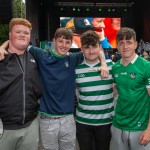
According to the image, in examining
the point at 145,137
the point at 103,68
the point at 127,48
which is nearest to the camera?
the point at 145,137

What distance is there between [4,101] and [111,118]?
1096 millimetres

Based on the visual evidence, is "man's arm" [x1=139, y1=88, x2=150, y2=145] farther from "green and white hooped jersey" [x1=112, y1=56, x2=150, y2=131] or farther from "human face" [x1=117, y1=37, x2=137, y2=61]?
"human face" [x1=117, y1=37, x2=137, y2=61]

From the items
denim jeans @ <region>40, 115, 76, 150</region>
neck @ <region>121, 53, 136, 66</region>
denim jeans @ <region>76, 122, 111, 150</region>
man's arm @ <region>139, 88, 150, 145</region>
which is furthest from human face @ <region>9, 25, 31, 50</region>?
man's arm @ <region>139, 88, 150, 145</region>

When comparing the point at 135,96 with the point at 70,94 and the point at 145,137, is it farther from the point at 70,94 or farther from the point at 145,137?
the point at 70,94

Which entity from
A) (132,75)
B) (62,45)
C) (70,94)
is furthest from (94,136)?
(62,45)

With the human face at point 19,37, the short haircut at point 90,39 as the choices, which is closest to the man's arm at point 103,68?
the short haircut at point 90,39

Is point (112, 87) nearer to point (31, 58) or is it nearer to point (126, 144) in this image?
point (126, 144)

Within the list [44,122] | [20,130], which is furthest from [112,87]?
[20,130]

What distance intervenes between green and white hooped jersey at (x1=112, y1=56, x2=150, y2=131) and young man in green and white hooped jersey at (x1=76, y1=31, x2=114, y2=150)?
0.35m

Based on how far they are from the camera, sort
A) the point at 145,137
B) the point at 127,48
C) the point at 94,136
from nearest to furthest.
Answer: the point at 145,137 < the point at 127,48 < the point at 94,136

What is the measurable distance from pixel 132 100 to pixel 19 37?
1.11m

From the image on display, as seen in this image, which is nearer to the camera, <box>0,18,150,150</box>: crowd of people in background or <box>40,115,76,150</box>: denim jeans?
<box>0,18,150,150</box>: crowd of people in background

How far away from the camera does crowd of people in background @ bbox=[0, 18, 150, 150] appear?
2.40 meters

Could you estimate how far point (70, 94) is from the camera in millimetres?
2766
